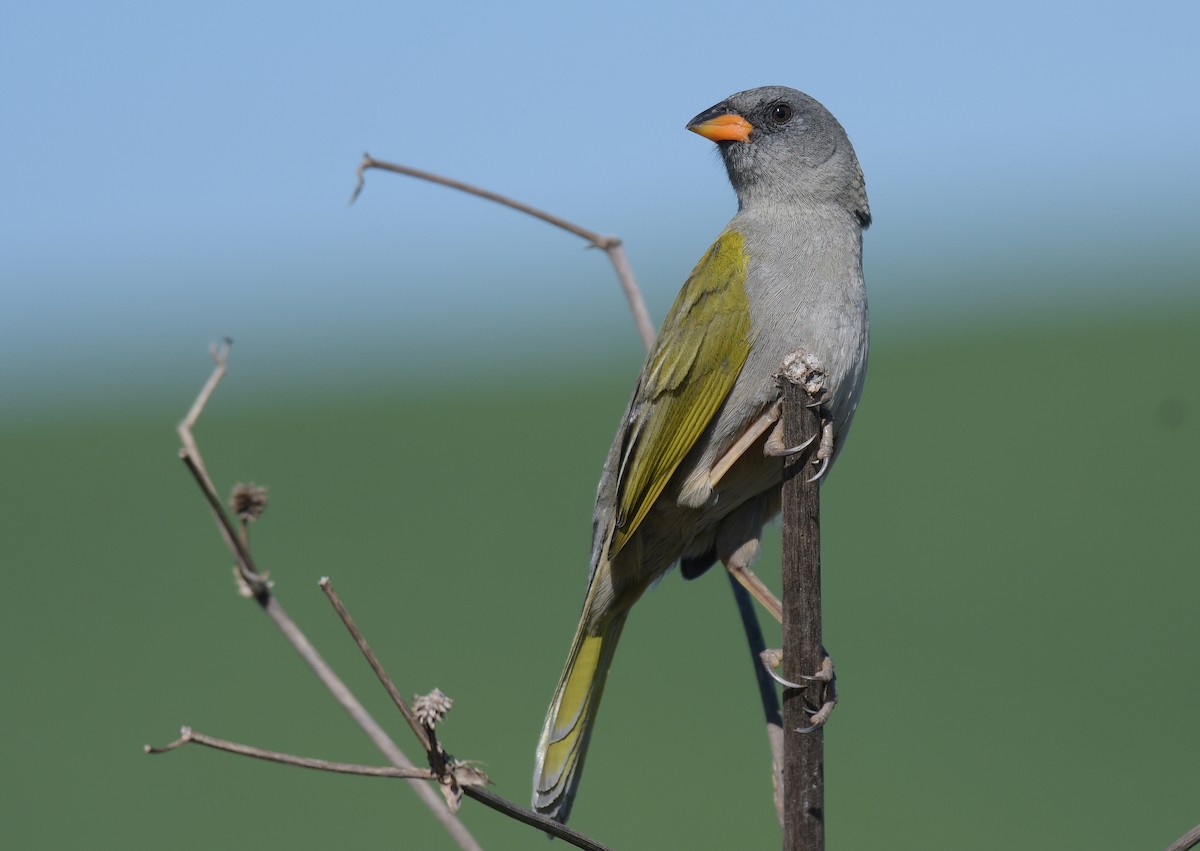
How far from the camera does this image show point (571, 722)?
412cm

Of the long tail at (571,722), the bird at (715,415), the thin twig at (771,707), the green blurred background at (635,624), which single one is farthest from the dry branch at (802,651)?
the green blurred background at (635,624)

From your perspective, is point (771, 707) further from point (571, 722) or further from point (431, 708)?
point (431, 708)

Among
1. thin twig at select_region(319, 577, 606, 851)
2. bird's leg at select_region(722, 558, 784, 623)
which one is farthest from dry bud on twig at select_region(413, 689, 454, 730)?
bird's leg at select_region(722, 558, 784, 623)

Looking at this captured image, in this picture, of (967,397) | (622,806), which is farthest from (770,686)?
(967,397)

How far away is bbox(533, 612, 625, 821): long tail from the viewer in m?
3.98

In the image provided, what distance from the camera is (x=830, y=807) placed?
47.3 feet

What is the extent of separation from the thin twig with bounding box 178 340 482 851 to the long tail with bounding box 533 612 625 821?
3.70 ft

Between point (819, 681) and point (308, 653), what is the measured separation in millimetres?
→ 1098

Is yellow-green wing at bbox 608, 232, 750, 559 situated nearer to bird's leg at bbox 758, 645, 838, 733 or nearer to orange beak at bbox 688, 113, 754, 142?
orange beak at bbox 688, 113, 754, 142

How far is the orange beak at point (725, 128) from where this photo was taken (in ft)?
16.4

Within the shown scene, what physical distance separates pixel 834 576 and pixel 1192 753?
268 inches

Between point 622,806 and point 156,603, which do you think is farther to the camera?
point 156,603

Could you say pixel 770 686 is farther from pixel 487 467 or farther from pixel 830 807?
pixel 487 467

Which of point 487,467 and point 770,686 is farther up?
point 770,686
